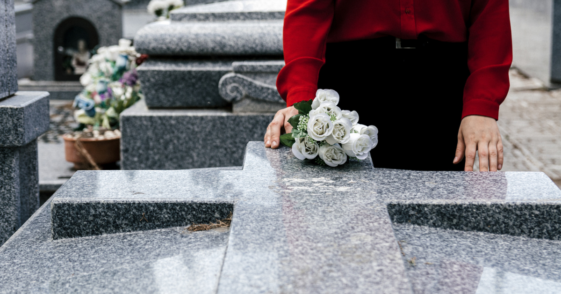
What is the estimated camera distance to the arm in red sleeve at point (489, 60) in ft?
7.31

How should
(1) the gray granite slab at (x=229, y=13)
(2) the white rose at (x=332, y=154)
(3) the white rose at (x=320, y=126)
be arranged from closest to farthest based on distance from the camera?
(3) the white rose at (x=320, y=126)
(2) the white rose at (x=332, y=154)
(1) the gray granite slab at (x=229, y=13)

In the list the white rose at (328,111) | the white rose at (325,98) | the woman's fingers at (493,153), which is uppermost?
the white rose at (325,98)

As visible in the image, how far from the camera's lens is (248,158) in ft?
7.54

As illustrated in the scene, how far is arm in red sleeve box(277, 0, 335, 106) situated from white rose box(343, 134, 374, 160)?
341mm

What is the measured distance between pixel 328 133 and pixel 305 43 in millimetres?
462

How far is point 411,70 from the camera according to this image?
2.31m

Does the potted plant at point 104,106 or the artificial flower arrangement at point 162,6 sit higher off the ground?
the artificial flower arrangement at point 162,6

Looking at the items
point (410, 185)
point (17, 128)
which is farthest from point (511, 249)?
point (17, 128)

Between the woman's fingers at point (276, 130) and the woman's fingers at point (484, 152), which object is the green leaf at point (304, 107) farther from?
the woman's fingers at point (484, 152)

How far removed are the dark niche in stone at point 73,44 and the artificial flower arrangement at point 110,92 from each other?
393 cm

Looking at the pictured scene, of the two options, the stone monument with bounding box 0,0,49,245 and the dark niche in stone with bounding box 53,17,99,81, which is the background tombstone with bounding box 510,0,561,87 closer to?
the dark niche in stone with bounding box 53,17,99,81

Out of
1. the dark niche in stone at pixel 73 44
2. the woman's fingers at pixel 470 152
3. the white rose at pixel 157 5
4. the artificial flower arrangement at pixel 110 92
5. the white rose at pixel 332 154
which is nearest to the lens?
the white rose at pixel 332 154

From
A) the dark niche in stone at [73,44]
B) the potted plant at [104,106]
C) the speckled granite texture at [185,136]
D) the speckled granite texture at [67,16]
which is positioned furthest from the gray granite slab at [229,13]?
the dark niche in stone at [73,44]

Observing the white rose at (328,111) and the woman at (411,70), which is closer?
the white rose at (328,111)
